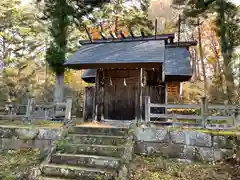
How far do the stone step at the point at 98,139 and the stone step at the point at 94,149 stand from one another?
0.91 ft

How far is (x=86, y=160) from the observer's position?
17.9 feet

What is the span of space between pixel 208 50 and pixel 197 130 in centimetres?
1942

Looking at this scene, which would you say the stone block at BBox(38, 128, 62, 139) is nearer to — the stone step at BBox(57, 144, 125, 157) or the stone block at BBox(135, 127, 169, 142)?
the stone step at BBox(57, 144, 125, 157)

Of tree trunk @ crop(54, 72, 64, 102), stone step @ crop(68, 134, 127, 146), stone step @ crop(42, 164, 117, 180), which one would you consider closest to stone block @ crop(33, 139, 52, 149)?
stone step @ crop(68, 134, 127, 146)

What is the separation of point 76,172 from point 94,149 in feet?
3.01

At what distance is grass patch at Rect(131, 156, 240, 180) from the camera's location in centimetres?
518

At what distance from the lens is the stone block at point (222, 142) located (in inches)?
227

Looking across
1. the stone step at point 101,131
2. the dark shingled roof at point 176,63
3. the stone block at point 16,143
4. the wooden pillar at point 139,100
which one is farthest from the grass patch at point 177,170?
the dark shingled roof at point 176,63

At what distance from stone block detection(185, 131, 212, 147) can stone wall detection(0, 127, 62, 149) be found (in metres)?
3.96

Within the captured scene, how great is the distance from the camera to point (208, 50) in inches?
915

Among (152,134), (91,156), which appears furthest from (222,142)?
(91,156)

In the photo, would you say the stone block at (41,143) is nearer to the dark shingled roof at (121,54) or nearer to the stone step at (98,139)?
the stone step at (98,139)

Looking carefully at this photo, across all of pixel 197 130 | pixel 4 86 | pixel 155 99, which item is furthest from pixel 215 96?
pixel 4 86

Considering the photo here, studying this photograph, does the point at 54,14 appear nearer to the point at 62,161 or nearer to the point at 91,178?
the point at 62,161
